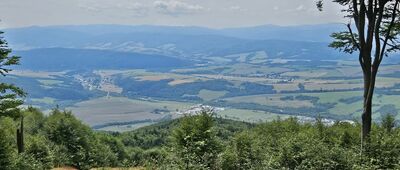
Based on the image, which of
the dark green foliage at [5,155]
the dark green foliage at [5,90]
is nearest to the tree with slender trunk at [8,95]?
the dark green foliage at [5,90]

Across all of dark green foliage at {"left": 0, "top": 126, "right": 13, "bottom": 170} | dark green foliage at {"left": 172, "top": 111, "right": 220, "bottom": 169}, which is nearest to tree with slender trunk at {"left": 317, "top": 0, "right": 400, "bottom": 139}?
dark green foliage at {"left": 172, "top": 111, "right": 220, "bottom": 169}

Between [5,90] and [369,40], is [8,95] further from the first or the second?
[369,40]

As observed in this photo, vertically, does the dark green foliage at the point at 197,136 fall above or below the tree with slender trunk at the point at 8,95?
below

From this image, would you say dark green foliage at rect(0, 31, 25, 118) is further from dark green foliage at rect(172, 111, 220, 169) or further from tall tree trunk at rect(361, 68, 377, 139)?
tall tree trunk at rect(361, 68, 377, 139)

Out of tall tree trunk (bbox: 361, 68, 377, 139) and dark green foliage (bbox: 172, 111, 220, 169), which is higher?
tall tree trunk (bbox: 361, 68, 377, 139)

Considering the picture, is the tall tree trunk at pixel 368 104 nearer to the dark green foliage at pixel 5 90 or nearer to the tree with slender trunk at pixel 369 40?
the tree with slender trunk at pixel 369 40

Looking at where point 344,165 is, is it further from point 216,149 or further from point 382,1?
point 216,149

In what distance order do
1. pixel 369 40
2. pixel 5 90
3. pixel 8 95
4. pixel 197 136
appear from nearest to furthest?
pixel 369 40 < pixel 197 136 < pixel 5 90 < pixel 8 95

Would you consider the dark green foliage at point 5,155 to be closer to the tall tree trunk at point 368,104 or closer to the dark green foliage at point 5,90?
the dark green foliage at point 5,90

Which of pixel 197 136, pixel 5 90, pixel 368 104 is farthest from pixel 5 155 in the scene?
pixel 368 104

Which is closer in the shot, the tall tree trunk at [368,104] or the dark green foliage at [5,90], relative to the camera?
the tall tree trunk at [368,104]

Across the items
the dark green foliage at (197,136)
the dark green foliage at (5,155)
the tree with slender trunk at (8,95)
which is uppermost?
the tree with slender trunk at (8,95)

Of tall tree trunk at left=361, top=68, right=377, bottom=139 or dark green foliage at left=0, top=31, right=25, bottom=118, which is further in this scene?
dark green foliage at left=0, top=31, right=25, bottom=118

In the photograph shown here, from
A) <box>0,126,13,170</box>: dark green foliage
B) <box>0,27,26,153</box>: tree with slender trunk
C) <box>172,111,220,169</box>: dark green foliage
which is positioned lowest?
<box>0,126,13,170</box>: dark green foliage
